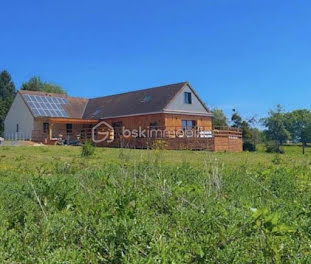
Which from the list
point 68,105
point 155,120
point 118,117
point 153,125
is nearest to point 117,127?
point 118,117

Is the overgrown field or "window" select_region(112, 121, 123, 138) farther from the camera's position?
"window" select_region(112, 121, 123, 138)

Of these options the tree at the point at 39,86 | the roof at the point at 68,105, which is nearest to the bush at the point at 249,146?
the roof at the point at 68,105

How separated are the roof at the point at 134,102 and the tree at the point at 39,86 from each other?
2352 centimetres

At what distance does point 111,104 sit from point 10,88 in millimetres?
37589

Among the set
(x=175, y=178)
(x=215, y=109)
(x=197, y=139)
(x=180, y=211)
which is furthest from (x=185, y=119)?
(x=180, y=211)

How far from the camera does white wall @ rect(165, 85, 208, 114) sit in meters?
30.8

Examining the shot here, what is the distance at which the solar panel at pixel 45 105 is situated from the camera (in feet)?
108

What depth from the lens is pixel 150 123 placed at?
3061 centimetres

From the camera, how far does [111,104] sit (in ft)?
116

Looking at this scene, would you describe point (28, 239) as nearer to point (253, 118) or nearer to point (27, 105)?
point (27, 105)

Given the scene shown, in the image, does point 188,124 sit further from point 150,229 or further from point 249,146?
point 150,229

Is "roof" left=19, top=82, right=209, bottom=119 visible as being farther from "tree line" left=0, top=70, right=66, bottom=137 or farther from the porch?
"tree line" left=0, top=70, right=66, bottom=137

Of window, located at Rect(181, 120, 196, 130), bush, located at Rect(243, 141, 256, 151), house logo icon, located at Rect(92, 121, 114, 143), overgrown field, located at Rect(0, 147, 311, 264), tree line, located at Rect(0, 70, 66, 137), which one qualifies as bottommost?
overgrown field, located at Rect(0, 147, 311, 264)

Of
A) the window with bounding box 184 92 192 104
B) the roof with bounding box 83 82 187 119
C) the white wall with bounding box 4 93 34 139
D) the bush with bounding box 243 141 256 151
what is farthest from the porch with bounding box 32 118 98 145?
the bush with bounding box 243 141 256 151
